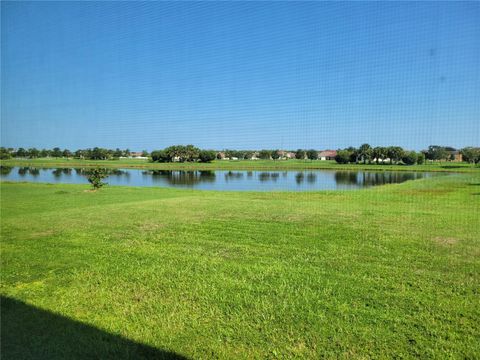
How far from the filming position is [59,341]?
6.77ft

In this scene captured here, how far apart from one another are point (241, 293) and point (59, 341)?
1.33m

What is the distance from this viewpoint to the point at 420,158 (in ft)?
54.1

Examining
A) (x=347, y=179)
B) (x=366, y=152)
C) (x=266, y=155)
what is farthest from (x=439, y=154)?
(x=266, y=155)

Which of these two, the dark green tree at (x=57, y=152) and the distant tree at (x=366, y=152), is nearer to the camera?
the distant tree at (x=366, y=152)

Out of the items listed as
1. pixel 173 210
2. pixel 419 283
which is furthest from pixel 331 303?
pixel 173 210

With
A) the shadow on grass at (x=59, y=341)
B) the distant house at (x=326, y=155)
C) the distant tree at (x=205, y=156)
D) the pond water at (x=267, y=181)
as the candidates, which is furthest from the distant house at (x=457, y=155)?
the distant tree at (x=205, y=156)

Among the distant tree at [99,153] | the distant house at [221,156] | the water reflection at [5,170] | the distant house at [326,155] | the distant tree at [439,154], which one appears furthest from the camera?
the distant house at [221,156]

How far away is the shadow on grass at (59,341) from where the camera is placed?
1933 mm

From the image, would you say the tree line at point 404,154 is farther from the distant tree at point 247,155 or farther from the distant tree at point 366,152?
the distant tree at point 247,155

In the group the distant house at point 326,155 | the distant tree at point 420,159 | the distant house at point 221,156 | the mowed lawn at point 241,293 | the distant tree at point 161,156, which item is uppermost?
the distant house at point 221,156

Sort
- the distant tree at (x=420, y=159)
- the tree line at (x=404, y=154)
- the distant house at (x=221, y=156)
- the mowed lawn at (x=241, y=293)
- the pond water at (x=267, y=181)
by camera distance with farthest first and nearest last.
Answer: the distant house at (x=221, y=156)
the pond water at (x=267, y=181)
the distant tree at (x=420, y=159)
the tree line at (x=404, y=154)
the mowed lawn at (x=241, y=293)

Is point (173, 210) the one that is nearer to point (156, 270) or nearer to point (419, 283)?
point (156, 270)

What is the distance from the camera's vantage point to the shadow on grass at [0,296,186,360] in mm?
1933

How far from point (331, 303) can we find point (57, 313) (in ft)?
6.66
